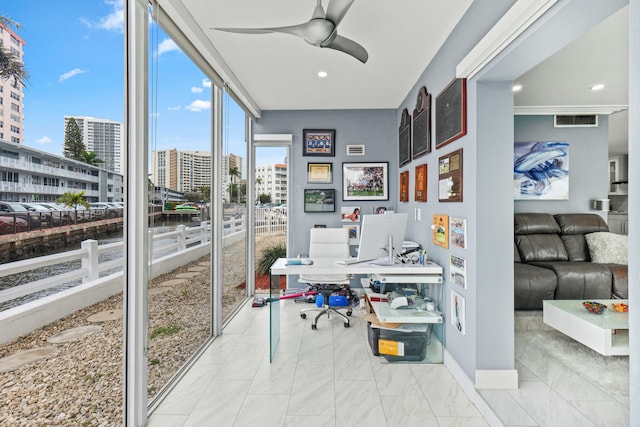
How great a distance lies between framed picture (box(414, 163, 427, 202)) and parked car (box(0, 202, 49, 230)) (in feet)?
9.50

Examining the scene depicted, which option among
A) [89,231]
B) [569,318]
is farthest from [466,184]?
[89,231]

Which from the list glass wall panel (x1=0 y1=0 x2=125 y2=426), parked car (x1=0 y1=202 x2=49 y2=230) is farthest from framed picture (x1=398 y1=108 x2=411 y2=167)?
parked car (x1=0 y1=202 x2=49 y2=230)

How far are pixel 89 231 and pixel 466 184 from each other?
232cm

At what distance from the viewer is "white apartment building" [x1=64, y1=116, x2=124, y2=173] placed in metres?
1.38

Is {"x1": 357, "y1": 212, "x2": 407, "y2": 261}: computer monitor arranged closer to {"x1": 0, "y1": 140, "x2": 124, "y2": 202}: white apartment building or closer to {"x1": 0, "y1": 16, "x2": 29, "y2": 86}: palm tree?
{"x1": 0, "y1": 140, "x2": 124, "y2": 202}: white apartment building

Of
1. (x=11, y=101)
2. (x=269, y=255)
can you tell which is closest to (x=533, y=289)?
(x=269, y=255)

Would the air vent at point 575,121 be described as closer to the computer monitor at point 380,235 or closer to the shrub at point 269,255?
the computer monitor at point 380,235

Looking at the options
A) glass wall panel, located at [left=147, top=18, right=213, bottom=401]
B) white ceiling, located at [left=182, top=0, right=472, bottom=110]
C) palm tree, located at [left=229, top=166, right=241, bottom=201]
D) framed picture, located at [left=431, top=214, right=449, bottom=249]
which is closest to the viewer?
glass wall panel, located at [left=147, top=18, right=213, bottom=401]

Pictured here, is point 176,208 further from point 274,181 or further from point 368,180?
point 368,180

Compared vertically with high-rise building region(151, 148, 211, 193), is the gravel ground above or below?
below

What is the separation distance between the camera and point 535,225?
147 inches

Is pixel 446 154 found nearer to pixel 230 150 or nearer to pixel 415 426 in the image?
pixel 415 426

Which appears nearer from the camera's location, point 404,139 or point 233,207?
point 233,207

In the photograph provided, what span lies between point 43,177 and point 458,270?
251 cm
